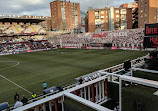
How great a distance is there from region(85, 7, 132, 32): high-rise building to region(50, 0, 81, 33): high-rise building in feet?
116

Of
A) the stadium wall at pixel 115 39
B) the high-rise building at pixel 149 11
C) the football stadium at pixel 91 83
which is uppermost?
the high-rise building at pixel 149 11

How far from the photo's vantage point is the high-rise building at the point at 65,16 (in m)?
109

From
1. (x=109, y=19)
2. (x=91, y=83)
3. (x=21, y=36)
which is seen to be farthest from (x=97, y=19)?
(x=91, y=83)

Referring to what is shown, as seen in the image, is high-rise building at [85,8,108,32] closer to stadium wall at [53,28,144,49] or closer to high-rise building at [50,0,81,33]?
stadium wall at [53,28,144,49]

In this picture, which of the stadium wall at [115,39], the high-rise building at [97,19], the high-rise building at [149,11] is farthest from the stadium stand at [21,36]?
the high-rise building at [149,11]

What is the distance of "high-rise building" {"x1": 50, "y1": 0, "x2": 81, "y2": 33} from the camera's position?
109 m

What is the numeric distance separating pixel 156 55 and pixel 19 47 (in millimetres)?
57793

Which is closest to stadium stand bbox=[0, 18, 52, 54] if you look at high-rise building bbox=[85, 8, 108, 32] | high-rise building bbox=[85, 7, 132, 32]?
high-rise building bbox=[85, 8, 108, 32]

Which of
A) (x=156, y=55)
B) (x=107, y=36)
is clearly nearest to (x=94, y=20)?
(x=107, y=36)

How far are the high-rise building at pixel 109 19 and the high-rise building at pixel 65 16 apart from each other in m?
35.5

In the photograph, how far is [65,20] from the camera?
119438mm

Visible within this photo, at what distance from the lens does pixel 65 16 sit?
393 feet

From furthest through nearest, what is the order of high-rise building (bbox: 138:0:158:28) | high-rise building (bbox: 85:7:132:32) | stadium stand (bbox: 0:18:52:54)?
high-rise building (bbox: 85:7:132:32) < stadium stand (bbox: 0:18:52:54) < high-rise building (bbox: 138:0:158:28)

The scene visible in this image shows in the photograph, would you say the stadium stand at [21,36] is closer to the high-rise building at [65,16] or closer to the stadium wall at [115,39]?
the stadium wall at [115,39]
